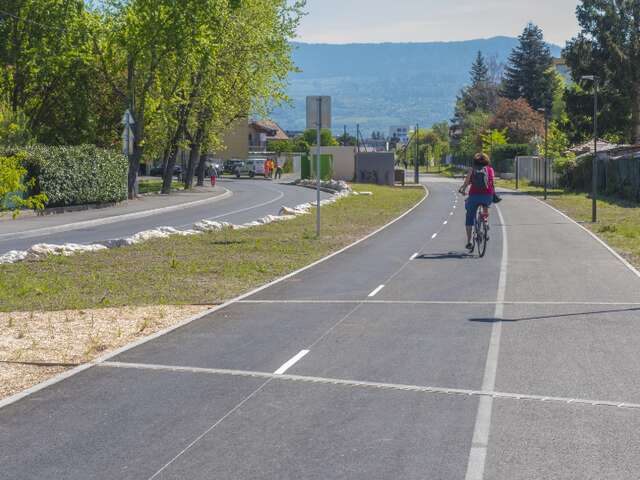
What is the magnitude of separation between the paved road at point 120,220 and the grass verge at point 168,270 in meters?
3.88

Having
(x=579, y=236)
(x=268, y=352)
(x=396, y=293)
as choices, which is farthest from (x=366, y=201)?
(x=268, y=352)

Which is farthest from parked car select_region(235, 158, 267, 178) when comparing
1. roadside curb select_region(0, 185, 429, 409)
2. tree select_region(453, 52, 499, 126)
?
roadside curb select_region(0, 185, 429, 409)

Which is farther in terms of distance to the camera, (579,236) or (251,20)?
(251,20)

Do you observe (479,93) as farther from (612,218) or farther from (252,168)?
(612,218)

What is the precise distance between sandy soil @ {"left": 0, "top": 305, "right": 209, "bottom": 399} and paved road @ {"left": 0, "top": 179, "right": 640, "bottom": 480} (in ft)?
1.42

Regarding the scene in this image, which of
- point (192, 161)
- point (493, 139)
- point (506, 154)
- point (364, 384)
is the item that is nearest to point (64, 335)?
point (364, 384)

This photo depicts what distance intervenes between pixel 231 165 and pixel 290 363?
92.6 metres

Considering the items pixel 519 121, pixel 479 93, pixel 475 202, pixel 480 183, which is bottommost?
pixel 475 202

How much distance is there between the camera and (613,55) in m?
62.1

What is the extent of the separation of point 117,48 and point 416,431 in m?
41.4

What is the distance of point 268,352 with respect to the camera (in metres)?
9.96

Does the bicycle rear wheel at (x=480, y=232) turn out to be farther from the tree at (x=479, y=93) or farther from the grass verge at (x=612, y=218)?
the tree at (x=479, y=93)

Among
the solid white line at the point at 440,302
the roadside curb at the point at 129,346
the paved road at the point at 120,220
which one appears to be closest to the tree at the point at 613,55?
the paved road at the point at 120,220

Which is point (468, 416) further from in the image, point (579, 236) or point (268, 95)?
point (268, 95)
